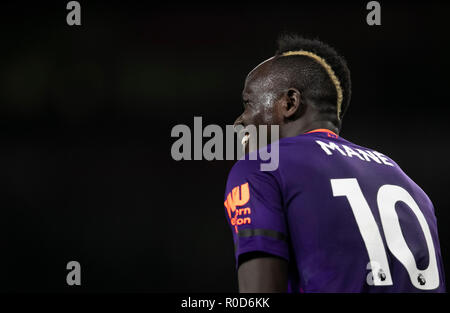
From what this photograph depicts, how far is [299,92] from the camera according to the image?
6.33ft

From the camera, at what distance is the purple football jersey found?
144 cm

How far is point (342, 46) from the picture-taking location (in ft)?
15.9

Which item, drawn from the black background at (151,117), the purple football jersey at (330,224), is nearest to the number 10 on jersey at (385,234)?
the purple football jersey at (330,224)

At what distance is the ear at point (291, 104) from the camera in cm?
191

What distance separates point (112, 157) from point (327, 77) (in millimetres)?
3308

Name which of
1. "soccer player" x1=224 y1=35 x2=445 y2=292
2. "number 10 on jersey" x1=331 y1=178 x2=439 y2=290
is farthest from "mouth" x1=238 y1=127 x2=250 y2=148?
"number 10 on jersey" x1=331 y1=178 x2=439 y2=290

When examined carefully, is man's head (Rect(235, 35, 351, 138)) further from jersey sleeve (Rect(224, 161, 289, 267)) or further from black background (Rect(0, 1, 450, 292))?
black background (Rect(0, 1, 450, 292))

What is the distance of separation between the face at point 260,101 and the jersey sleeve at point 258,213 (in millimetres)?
439

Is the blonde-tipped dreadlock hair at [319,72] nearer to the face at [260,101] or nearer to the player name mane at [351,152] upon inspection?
the face at [260,101]

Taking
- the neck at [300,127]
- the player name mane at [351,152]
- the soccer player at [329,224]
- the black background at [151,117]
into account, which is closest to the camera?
the soccer player at [329,224]

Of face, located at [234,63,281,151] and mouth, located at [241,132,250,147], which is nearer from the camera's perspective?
face, located at [234,63,281,151]

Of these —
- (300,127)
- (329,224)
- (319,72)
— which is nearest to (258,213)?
(329,224)

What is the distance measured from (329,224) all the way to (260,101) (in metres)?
0.69

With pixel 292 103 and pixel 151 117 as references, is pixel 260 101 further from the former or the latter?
pixel 151 117
